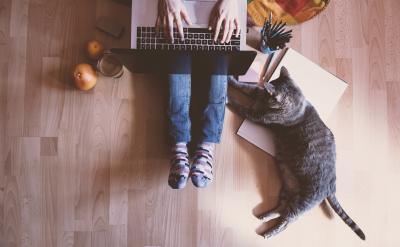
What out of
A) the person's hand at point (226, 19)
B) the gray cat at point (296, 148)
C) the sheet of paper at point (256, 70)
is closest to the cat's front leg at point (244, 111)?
the gray cat at point (296, 148)

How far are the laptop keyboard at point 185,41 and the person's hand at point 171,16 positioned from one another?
0.07 feet

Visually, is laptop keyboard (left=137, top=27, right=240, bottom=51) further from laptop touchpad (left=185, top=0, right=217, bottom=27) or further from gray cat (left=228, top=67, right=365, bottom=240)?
gray cat (left=228, top=67, right=365, bottom=240)

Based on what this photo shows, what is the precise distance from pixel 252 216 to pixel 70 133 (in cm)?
85

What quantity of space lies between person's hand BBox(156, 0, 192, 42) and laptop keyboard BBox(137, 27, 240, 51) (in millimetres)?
22

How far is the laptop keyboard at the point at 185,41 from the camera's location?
1079 mm

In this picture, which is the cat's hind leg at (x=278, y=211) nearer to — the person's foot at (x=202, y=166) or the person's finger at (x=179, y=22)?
the person's foot at (x=202, y=166)


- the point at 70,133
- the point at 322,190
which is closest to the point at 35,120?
the point at 70,133

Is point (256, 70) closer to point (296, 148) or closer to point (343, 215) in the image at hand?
point (296, 148)

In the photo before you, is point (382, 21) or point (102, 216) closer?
point (102, 216)

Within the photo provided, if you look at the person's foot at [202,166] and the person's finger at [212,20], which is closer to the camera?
the person's finger at [212,20]

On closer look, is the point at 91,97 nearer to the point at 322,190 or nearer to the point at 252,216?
the point at 252,216

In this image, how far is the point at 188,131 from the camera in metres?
1.32

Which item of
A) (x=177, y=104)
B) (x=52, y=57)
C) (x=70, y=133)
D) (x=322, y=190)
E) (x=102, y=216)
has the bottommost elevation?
(x=102, y=216)

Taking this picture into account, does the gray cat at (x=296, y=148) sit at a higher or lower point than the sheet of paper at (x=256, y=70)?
lower
